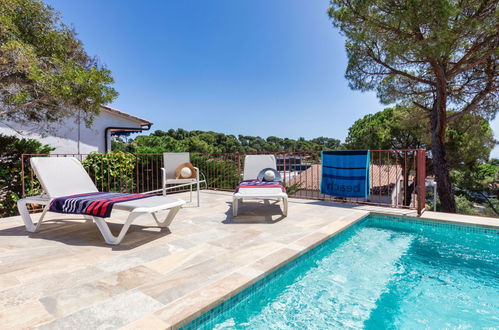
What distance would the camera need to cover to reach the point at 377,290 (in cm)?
214

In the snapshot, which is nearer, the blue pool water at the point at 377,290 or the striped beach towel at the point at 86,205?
the blue pool water at the point at 377,290

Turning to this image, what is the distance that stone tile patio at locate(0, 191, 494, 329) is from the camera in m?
1.45

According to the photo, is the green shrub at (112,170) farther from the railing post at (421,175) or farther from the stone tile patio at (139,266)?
the railing post at (421,175)

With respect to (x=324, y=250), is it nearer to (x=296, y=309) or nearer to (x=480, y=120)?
(x=296, y=309)

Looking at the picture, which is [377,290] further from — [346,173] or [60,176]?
[60,176]

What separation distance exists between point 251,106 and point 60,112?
27.9 m

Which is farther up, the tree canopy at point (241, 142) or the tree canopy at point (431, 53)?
the tree canopy at point (241, 142)

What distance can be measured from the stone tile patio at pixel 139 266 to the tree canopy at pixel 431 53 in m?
5.10

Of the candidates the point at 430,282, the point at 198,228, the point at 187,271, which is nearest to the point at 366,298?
the point at 430,282

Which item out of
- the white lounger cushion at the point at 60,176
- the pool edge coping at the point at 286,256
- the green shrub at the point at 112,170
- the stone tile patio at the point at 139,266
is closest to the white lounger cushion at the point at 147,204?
the stone tile patio at the point at 139,266

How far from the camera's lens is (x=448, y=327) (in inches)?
68.4

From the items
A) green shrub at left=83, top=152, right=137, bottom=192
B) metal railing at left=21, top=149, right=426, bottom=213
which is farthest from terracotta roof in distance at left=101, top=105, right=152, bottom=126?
green shrub at left=83, top=152, right=137, bottom=192

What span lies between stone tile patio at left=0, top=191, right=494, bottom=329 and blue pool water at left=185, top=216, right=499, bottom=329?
17 centimetres

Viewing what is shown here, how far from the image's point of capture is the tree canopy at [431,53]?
6.13 meters
